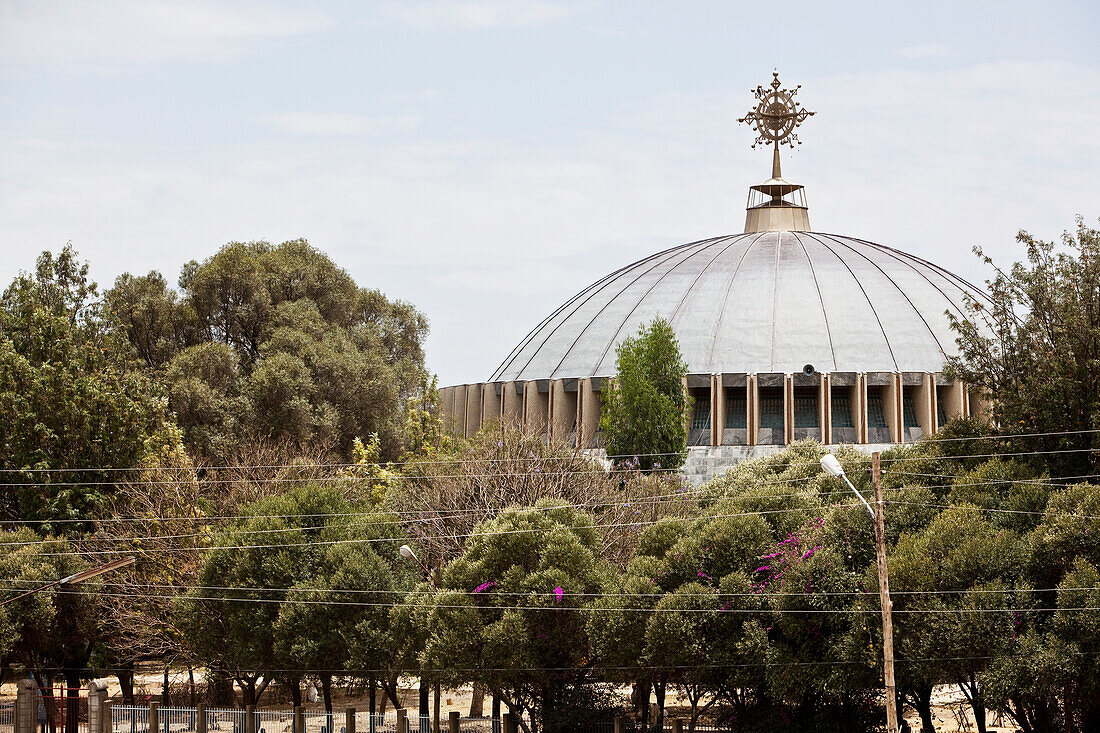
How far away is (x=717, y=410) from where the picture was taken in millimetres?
55469

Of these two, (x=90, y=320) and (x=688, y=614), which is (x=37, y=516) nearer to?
(x=90, y=320)

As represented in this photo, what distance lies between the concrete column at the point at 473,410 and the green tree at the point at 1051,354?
32983 mm

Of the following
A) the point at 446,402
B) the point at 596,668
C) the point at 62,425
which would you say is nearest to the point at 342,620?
the point at 596,668

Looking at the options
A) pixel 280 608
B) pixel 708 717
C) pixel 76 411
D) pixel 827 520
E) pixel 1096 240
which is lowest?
pixel 708 717

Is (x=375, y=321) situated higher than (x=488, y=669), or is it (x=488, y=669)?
(x=375, y=321)

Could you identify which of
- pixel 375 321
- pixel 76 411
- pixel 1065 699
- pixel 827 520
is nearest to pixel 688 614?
pixel 827 520

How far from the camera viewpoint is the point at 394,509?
4178 centimetres

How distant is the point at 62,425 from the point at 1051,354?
1318 inches

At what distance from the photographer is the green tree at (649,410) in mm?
48875

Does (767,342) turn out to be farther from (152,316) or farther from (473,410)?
(152,316)

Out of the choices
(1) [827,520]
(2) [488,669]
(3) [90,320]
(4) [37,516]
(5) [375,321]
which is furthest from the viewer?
(5) [375,321]

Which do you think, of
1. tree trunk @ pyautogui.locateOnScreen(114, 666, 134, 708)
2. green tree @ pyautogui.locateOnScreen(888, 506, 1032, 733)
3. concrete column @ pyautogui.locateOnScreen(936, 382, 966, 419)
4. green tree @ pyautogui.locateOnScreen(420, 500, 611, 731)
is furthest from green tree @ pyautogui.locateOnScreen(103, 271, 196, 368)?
green tree @ pyautogui.locateOnScreen(888, 506, 1032, 733)

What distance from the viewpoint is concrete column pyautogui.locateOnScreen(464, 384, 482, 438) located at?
6469 cm

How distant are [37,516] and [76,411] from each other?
396 centimetres
